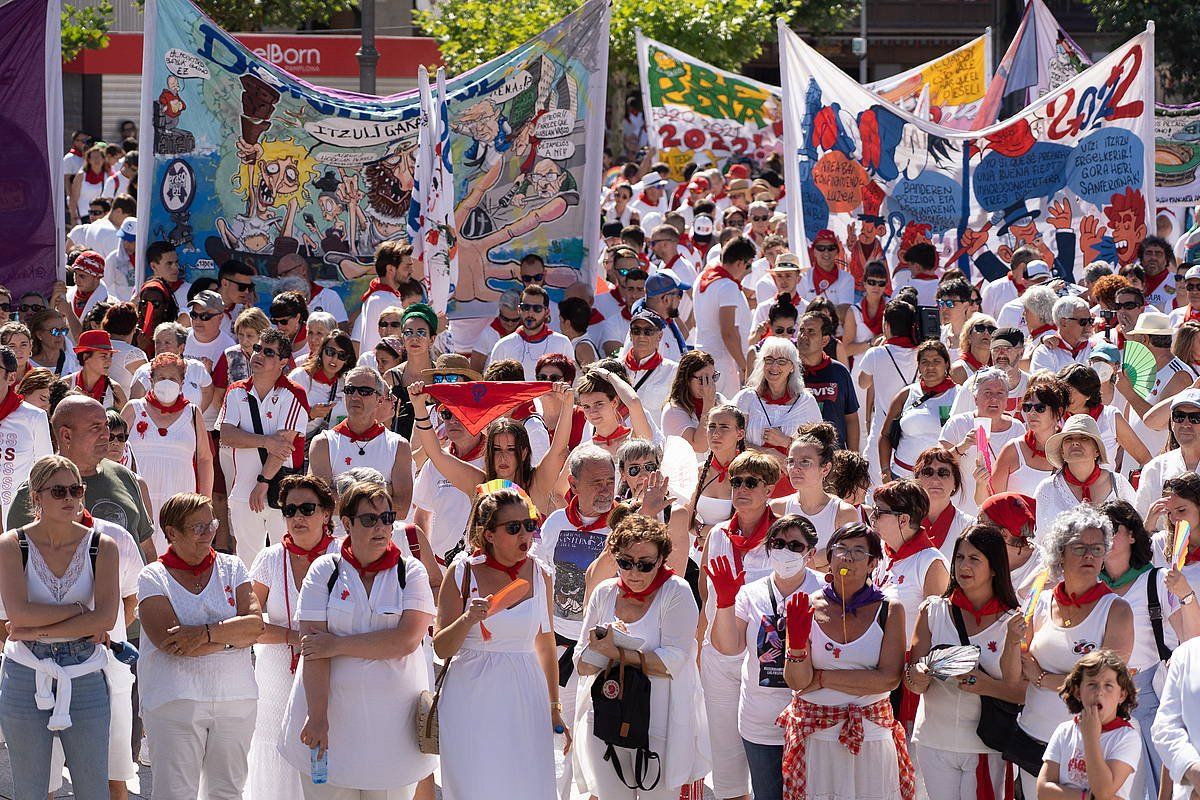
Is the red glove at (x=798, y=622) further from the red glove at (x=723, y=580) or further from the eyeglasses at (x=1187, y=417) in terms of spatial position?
the eyeglasses at (x=1187, y=417)

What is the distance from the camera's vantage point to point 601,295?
40.1ft

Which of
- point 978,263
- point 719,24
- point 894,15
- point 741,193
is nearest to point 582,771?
point 978,263

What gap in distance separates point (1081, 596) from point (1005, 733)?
57 centimetres

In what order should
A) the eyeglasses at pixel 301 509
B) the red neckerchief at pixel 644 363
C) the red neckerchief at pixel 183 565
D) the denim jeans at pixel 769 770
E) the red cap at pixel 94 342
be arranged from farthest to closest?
the red neckerchief at pixel 644 363 < the red cap at pixel 94 342 < the eyeglasses at pixel 301 509 < the denim jeans at pixel 769 770 < the red neckerchief at pixel 183 565

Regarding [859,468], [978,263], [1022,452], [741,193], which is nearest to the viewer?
[859,468]

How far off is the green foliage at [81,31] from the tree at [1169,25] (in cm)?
1786

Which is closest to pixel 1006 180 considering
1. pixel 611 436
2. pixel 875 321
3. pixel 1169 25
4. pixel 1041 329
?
pixel 875 321

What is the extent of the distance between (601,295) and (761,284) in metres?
2.34

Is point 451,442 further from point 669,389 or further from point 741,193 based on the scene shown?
point 741,193

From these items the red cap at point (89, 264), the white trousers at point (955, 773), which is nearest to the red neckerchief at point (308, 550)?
the white trousers at point (955, 773)

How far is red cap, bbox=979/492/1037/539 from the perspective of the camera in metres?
7.09

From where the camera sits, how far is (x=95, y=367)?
9562mm

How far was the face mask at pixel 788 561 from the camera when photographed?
21.2 ft

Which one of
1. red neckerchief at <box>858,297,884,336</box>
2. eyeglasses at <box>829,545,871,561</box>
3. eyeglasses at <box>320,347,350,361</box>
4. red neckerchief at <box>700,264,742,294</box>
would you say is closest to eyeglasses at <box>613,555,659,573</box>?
eyeglasses at <box>829,545,871,561</box>
